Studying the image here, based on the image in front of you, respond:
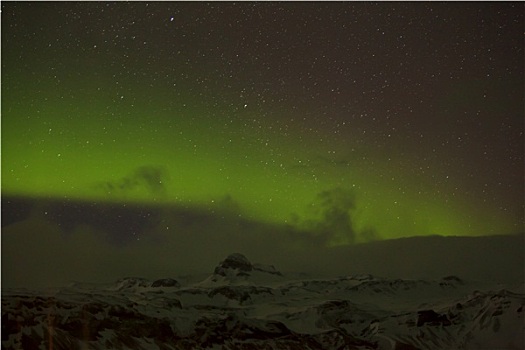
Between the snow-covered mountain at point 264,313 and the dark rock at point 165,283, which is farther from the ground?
the dark rock at point 165,283

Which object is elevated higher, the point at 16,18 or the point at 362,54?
the point at 16,18

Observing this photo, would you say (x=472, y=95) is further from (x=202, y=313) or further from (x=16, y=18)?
(x=16, y=18)

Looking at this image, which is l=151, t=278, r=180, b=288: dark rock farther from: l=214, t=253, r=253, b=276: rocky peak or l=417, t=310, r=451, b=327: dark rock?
l=417, t=310, r=451, b=327: dark rock

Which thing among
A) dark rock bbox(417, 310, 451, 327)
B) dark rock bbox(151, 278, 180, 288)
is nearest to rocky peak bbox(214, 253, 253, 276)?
dark rock bbox(151, 278, 180, 288)

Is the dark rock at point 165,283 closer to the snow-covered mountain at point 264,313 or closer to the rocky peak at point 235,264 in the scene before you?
the snow-covered mountain at point 264,313

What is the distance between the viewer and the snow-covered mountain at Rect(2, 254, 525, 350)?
3482mm

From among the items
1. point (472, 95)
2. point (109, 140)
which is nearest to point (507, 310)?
point (472, 95)

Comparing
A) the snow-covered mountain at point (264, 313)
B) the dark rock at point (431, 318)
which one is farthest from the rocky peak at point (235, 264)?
the dark rock at point (431, 318)

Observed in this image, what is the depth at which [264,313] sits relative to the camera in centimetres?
359

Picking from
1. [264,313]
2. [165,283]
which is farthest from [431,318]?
[165,283]

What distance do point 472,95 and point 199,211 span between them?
167 centimetres

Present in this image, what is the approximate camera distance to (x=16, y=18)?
3807 millimetres

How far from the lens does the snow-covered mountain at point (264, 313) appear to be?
3.48 m

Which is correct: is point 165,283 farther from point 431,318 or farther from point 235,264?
point 431,318
